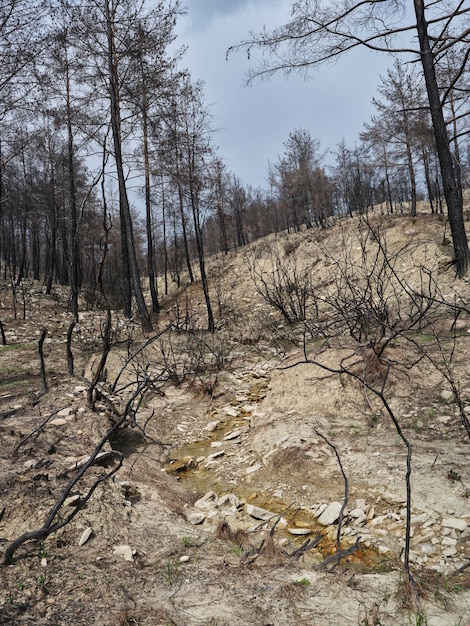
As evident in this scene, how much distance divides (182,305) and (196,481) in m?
14.6

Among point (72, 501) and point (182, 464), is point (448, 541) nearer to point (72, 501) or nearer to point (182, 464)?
point (72, 501)

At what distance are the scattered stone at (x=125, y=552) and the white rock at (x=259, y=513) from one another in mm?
1258

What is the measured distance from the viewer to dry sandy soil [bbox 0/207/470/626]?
1.97 m

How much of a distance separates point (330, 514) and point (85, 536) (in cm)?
195

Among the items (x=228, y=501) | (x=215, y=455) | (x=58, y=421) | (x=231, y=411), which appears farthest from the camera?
(x=231, y=411)

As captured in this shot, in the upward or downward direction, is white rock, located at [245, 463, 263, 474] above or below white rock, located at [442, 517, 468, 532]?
above

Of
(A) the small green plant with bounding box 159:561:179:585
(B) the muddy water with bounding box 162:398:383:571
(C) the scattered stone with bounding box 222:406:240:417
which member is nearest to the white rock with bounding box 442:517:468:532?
(B) the muddy water with bounding box 162:398:383:571

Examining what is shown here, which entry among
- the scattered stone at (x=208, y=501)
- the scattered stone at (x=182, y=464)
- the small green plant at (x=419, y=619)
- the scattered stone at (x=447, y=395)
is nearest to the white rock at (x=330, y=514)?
the scattered stone at (x=208, y=501)

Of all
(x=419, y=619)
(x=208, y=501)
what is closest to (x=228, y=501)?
(x=208, y=501)

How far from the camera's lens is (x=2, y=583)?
6.34 ft

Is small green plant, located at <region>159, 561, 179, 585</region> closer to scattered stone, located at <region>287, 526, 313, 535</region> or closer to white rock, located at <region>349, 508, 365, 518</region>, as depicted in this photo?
scattered stone, located at <region>287, 526, 313, 535</region>

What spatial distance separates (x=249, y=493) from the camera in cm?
388

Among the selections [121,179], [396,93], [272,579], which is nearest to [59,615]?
[272,579]

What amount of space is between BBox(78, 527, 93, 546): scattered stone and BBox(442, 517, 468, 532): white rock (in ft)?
8.38
